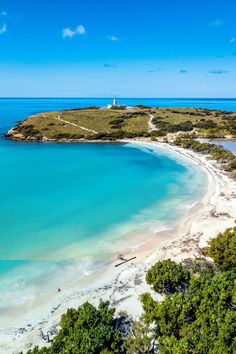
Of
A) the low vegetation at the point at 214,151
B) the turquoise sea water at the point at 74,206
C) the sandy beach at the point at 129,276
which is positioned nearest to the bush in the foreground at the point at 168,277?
the sandy beach at the point at 129,276

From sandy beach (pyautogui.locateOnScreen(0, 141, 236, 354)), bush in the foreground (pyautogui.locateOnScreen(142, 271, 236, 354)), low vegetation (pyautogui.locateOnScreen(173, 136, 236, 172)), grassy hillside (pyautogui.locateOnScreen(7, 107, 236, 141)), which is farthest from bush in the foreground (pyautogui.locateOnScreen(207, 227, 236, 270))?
grassy hillside (pyautogui.locateOnScreen(7, 107, 236, 141))

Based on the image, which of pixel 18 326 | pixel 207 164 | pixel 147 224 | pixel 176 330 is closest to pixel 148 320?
pixel 176 330

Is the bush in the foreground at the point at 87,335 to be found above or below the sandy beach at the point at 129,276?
above

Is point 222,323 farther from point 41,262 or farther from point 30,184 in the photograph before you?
point 30,184

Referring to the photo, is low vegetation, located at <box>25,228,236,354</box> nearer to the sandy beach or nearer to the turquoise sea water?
the sandy beach

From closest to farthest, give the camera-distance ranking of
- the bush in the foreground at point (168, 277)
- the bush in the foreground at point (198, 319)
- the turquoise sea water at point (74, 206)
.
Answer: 1. the bush in the foreground at point (198, 319)
2. the bush in the foreground at point (168, 277)
3. the turquoise sea water at point (74, 206)

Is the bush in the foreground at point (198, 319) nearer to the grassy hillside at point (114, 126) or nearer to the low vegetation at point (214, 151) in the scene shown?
the low vegetation at point (214, 151)
